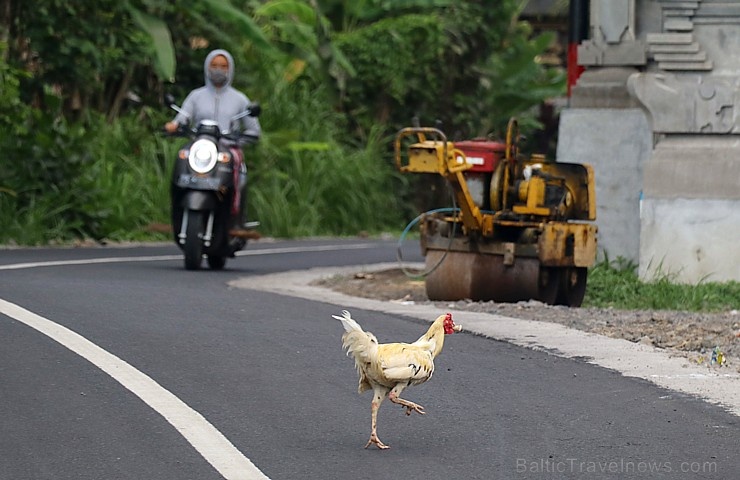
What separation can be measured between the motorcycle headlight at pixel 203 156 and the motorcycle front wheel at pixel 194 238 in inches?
18.0

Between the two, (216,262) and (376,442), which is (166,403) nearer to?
(376,442)

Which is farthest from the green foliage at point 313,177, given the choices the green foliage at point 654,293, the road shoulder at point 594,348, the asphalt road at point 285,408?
the asphalt road at point 285,408

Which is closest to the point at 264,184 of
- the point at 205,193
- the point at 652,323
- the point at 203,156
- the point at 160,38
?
the point at 160,38

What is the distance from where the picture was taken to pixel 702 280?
15.4 m

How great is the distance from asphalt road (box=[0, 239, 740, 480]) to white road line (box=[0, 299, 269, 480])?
13 millimetres

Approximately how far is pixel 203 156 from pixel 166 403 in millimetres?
7820

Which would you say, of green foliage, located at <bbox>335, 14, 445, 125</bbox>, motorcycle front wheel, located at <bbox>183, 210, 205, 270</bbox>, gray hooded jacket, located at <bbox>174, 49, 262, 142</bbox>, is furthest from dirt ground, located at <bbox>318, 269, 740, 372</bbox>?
green foliage, located at <bbox>335, 14, 445, 125</bbox>

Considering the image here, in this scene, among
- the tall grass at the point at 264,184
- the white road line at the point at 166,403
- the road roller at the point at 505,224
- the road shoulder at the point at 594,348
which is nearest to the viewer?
the white road line at the point at 166,403

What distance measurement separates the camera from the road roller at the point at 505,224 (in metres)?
13.1

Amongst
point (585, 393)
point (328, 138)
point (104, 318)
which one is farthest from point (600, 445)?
point (328, 138)

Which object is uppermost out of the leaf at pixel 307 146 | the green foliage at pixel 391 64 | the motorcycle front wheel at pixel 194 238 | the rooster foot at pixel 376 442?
the green foliage at pixel 391 64

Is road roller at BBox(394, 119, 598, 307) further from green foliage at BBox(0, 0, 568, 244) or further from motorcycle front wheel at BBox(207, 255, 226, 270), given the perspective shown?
green foliage at BBox(0, 0, 568, 244)

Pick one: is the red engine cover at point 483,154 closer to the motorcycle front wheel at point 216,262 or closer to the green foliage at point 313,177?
the motorcycle front wheel at point 216,262

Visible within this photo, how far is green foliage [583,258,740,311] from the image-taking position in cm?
1400
